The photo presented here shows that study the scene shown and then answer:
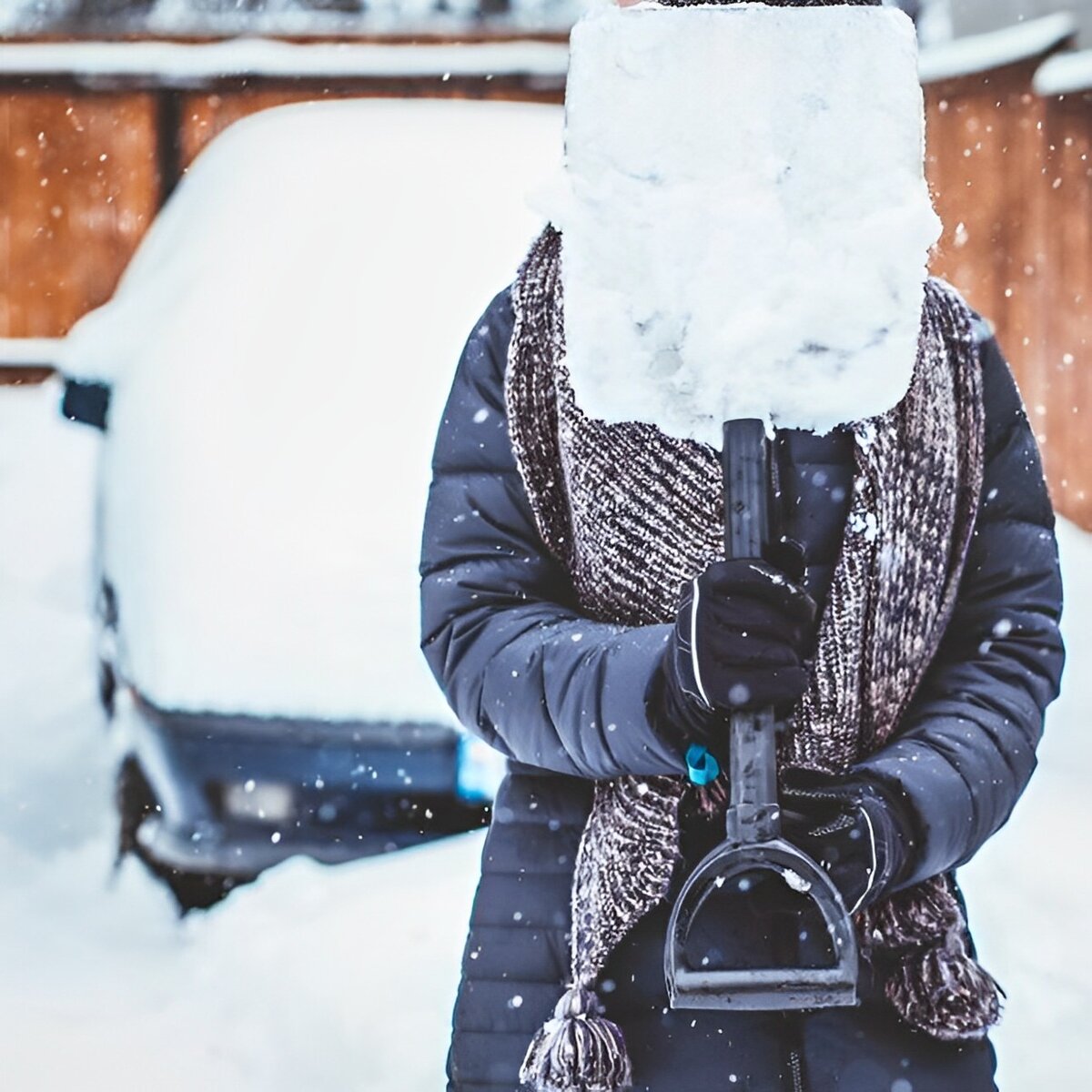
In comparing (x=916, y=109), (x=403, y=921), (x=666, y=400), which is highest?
(x=916, y=109)

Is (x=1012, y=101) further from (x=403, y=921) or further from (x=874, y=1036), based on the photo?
(x=874, y=1036)

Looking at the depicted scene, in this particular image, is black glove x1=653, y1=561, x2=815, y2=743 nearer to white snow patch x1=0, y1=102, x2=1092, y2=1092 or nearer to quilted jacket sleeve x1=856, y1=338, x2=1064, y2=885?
quilted jacket sleeve x1=856, y1=338, x2=1064, y2=885

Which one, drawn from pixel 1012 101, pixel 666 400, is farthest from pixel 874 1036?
pixel 1012 101

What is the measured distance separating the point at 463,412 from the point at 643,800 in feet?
1.17

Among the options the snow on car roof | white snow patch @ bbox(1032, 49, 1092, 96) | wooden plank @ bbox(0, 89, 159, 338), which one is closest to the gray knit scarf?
the snow on car roof

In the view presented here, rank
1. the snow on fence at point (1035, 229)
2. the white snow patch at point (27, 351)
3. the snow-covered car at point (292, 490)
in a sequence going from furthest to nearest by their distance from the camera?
the white snow patch at point (27, 351) < the snow on fence at point (1035, 229) < the snow-covered car at point (292, 490)

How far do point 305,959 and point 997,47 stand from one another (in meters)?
3.75

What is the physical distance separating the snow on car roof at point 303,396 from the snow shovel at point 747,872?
57.0 inches

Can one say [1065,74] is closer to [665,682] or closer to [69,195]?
[69,195]

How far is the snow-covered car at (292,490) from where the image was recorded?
8.18 ft

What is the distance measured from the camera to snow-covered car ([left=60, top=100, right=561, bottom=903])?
2.49m

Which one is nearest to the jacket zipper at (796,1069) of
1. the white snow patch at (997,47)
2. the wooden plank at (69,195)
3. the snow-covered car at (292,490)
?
the snow-covered car at (292,490)

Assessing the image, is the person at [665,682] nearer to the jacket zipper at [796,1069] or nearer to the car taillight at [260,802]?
the jacket zipper at [796,1069]

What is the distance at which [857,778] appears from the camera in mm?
1115
